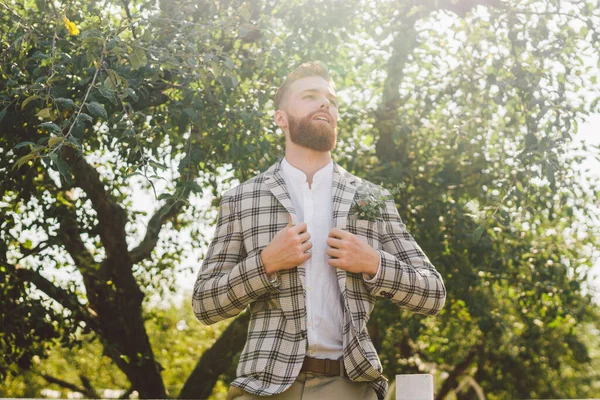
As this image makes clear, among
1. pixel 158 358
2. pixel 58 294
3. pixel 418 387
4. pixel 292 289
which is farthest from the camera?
Answer: pixel 158 358

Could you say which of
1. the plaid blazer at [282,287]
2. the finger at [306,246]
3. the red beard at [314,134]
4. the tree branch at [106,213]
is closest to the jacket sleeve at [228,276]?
the plaid blazer at [282,287]

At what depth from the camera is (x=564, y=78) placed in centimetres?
577

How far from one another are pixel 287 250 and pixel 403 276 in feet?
1.40

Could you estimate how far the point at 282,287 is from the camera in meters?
2.65

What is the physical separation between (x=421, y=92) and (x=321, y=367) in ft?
17.8

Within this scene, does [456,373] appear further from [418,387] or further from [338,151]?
[418,387]

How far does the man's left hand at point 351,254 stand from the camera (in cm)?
255

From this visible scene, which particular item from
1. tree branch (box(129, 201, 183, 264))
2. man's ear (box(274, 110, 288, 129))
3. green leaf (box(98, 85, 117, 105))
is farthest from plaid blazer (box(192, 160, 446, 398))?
tree branch (box(129, 201, 183, 264))

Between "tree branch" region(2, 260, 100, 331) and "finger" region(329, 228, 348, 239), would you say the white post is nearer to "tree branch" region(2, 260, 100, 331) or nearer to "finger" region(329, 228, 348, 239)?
"finger" region(329, 228, 348, 239)

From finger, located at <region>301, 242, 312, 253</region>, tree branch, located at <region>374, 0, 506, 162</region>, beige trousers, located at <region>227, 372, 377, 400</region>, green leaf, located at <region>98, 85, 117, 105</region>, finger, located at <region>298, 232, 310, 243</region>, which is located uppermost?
tree branch, located at <region>374, 0, 506, 162</region>

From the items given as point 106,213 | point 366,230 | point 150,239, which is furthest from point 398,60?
point 366,230

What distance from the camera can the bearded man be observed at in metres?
2.54

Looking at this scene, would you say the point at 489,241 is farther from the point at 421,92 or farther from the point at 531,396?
the point at 531,396

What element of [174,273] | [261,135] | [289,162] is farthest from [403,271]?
[174,273]
